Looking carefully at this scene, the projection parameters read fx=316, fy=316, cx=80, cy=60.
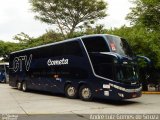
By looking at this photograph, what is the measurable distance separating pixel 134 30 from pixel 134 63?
37.2 ft

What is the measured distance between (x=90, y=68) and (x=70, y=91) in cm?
273

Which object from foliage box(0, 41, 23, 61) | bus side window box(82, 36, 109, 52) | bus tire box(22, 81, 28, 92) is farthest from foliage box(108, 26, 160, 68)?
foliage box(0, 41, 23, 61)

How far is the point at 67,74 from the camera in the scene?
1994 centimetres

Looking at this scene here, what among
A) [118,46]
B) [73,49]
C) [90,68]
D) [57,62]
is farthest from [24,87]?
[118,46]

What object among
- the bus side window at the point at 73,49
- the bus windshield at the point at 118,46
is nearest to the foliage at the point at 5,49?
the bus side window at the point at 73,49

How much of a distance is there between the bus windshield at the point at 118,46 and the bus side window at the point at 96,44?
0.32m

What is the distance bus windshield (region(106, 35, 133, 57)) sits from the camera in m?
17.2

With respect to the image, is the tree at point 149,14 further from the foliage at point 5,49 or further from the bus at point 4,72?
the foliage at point 5,49

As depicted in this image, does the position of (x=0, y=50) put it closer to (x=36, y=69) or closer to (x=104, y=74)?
(x=36, y=69)

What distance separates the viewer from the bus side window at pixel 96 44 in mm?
17250

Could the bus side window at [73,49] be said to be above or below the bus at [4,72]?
above

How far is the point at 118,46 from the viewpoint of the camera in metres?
17.6

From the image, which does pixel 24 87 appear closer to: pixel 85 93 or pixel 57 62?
pixel 57 62

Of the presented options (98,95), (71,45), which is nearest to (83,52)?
(71,45)
